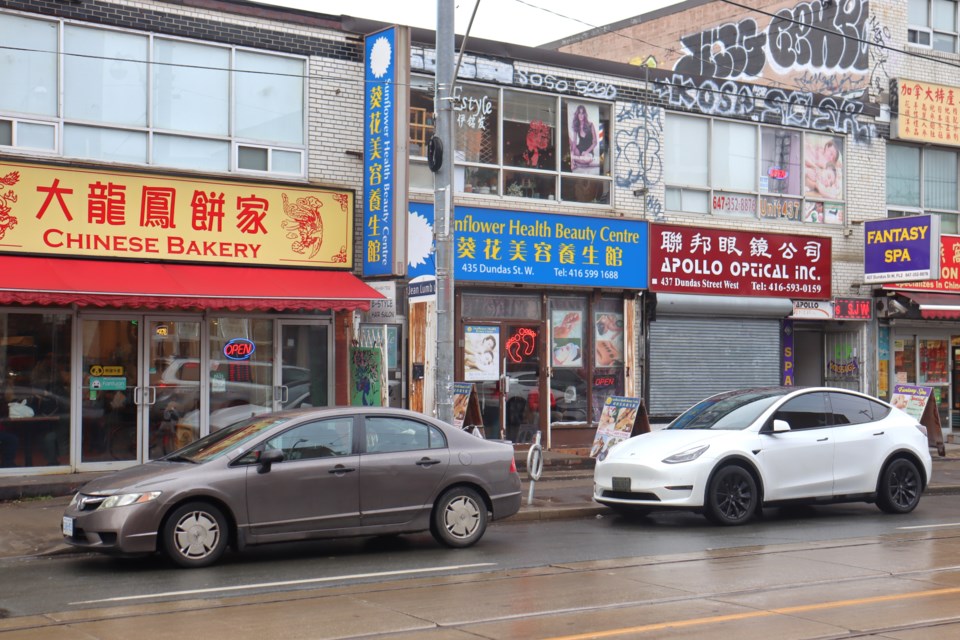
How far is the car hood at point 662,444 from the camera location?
12.4m

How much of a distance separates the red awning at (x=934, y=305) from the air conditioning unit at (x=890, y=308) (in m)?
0.22

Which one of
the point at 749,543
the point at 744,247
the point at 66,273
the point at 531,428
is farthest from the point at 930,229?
the point at 66,273

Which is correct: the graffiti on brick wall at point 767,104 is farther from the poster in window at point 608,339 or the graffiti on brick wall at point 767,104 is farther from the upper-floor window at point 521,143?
the poster in window at point 608,339

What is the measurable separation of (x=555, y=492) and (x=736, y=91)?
10.1 meters

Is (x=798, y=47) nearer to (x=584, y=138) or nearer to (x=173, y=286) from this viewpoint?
(x=584, y=138)

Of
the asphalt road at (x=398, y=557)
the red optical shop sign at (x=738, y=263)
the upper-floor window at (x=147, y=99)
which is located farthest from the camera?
the red optical shop sign at (x=738, y=263)

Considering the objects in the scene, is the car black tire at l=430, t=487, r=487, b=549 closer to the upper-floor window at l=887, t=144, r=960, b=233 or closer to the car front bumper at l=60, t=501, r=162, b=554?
the car front bumper at l=60, t=501, r=162, b=554

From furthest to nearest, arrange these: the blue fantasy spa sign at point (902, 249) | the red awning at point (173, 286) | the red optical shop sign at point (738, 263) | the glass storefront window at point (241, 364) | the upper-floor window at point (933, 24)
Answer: the upper-floor window at point (933, 24) < the blue fantasy spa sign at point (902, 249) < the red optical shop sign at point (738, 263) < the glass storefront window at point (241, 364) < the red awning at point (173, 286)

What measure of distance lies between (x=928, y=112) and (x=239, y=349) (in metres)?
15.7

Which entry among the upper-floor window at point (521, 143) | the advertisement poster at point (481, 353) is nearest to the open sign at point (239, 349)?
the advertisement poster at point (481, 353)

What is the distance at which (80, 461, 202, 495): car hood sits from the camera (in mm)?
9586

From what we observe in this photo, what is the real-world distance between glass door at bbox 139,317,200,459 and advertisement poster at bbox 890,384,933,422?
486 inches

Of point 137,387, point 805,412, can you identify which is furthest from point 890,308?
point 137,387

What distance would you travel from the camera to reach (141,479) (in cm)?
968
